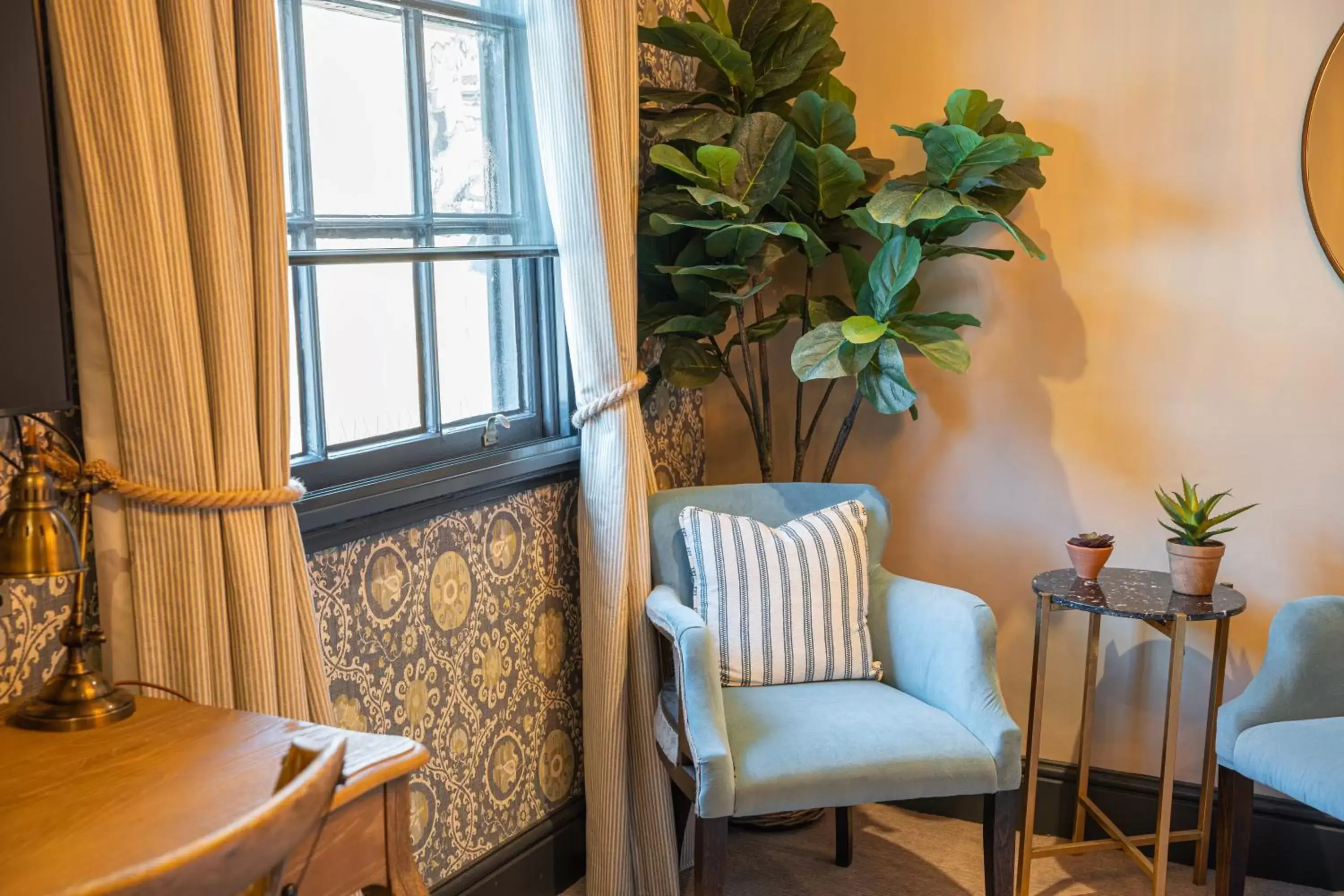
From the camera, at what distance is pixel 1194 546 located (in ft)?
7.99

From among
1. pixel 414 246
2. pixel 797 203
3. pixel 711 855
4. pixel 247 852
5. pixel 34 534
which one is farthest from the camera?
pixel 797 203

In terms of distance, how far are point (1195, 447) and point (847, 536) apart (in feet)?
2.82

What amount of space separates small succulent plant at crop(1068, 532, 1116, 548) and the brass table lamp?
187 centimetres

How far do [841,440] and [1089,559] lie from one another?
2.16 feet

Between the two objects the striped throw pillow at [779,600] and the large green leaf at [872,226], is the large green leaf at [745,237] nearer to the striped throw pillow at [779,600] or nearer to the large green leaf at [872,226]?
the large green leaf at [872,226]

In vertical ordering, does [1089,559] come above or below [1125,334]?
below

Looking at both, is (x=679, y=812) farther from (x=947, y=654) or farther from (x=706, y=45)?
(x=706, y=45)

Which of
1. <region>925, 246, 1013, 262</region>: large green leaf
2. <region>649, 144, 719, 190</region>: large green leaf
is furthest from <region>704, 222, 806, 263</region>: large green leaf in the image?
<region>925, 246, 1013, 262</region>: large green leaf

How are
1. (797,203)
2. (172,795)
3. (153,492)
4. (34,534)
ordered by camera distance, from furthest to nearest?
(797,203), (153,492), (34,534), (172,795)

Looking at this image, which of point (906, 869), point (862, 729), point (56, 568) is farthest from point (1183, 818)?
point (56, 568)

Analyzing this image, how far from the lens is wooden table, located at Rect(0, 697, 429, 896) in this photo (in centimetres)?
111

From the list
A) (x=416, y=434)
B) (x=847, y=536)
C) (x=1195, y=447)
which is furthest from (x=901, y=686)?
(x=416, y=434)

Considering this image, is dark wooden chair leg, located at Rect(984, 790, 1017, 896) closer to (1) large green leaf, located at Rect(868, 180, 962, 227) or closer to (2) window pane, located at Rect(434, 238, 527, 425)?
(1) large green leaf, located at Rect(868, 180, 962, 227)

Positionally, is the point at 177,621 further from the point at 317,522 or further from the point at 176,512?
the point at 317,522
